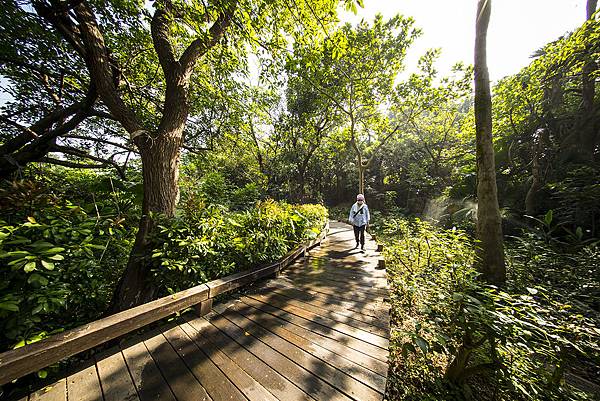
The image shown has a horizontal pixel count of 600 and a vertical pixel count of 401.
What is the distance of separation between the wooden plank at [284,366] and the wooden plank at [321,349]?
0.84 feet

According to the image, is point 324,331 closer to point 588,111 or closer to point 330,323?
point 330,323

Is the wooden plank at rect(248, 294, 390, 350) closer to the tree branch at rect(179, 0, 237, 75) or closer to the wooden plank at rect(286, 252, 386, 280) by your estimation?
the wooden plank at rect(286, 252, 386, 280)

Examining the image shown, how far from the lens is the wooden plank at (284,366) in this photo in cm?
181

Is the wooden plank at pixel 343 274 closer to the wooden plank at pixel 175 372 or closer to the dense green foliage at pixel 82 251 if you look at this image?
the dense green foliage at pixel 82 251

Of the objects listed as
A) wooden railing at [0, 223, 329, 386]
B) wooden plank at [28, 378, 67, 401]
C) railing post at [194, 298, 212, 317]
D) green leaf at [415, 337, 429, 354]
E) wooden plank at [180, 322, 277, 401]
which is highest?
wooden railing at [0, 223, 329, 386]

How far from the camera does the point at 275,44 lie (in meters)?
3.87

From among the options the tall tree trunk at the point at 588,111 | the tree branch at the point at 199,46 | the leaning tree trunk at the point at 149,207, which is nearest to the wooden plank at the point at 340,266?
the leaning tree trunk at the point at 149,207

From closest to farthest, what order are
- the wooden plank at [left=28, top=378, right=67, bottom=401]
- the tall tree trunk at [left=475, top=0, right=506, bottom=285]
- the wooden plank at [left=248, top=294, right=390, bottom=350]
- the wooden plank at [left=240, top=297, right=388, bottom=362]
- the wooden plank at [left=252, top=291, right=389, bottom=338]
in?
the wooden plank at [left=28, top=378, right=67, bottom=401]
the wooden plank at [left=240, top=297, right=388, bottom=362]
the wooden plank at [left=248, top=294, right=390, bottom=350]
the wooden plank at [left=252, top=291, right=389, bottom=338]
the tall tree trunk at [left=475, top=0, right=506, bottom=285]

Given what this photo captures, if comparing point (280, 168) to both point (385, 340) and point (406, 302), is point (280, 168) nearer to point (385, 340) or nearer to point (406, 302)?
point (406, 302)

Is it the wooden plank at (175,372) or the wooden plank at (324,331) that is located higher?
the wooden plank at (175,372)

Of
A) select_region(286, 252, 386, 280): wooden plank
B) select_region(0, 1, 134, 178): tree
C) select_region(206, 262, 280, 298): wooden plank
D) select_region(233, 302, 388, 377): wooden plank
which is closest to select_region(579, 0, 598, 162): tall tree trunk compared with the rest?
select_region(286, 252, 386, 280): wooden plank

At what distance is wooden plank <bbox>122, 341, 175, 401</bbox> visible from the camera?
175cm

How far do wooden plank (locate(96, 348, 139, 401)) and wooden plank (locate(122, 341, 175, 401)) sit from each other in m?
0.04

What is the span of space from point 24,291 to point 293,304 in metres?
3.08
